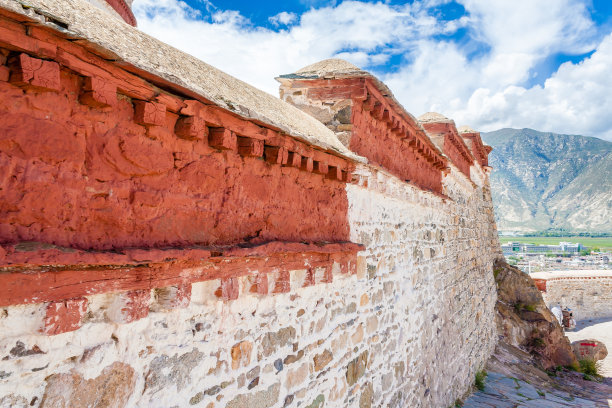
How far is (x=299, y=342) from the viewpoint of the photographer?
9.50 feet

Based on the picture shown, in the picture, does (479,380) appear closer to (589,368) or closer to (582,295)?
(589,368)

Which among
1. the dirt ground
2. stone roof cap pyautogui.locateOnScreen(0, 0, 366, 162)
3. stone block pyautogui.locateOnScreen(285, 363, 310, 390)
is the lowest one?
the dirt ground

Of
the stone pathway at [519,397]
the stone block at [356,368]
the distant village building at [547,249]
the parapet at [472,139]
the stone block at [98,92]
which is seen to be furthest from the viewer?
the distant village building at [547,249]

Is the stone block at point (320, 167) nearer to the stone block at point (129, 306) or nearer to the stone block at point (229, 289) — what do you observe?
the stone block at point (229, 289)

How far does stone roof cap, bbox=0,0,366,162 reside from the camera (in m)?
1.49

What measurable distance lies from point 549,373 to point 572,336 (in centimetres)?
978

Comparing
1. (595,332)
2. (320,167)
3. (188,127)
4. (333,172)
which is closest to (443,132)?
(333,172)

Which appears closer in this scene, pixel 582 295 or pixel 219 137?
pixel 219 137

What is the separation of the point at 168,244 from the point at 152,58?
39.5 inches

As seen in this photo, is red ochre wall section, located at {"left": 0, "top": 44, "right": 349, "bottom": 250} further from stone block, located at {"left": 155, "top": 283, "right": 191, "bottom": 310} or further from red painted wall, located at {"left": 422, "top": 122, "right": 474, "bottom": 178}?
red painted wall, located at {"left": 422, "top": 122, "right": 474, "bottom": 178}

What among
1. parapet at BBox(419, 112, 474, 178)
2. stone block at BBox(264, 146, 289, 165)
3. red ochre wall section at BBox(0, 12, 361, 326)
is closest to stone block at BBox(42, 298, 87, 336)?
red ochre wall section at BBox(0, 12, 361, 326)

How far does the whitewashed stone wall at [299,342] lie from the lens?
1.54 m

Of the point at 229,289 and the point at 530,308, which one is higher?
the point at 229,289

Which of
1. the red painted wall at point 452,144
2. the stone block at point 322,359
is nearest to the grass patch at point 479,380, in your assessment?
the red painted wall at point 452,144
